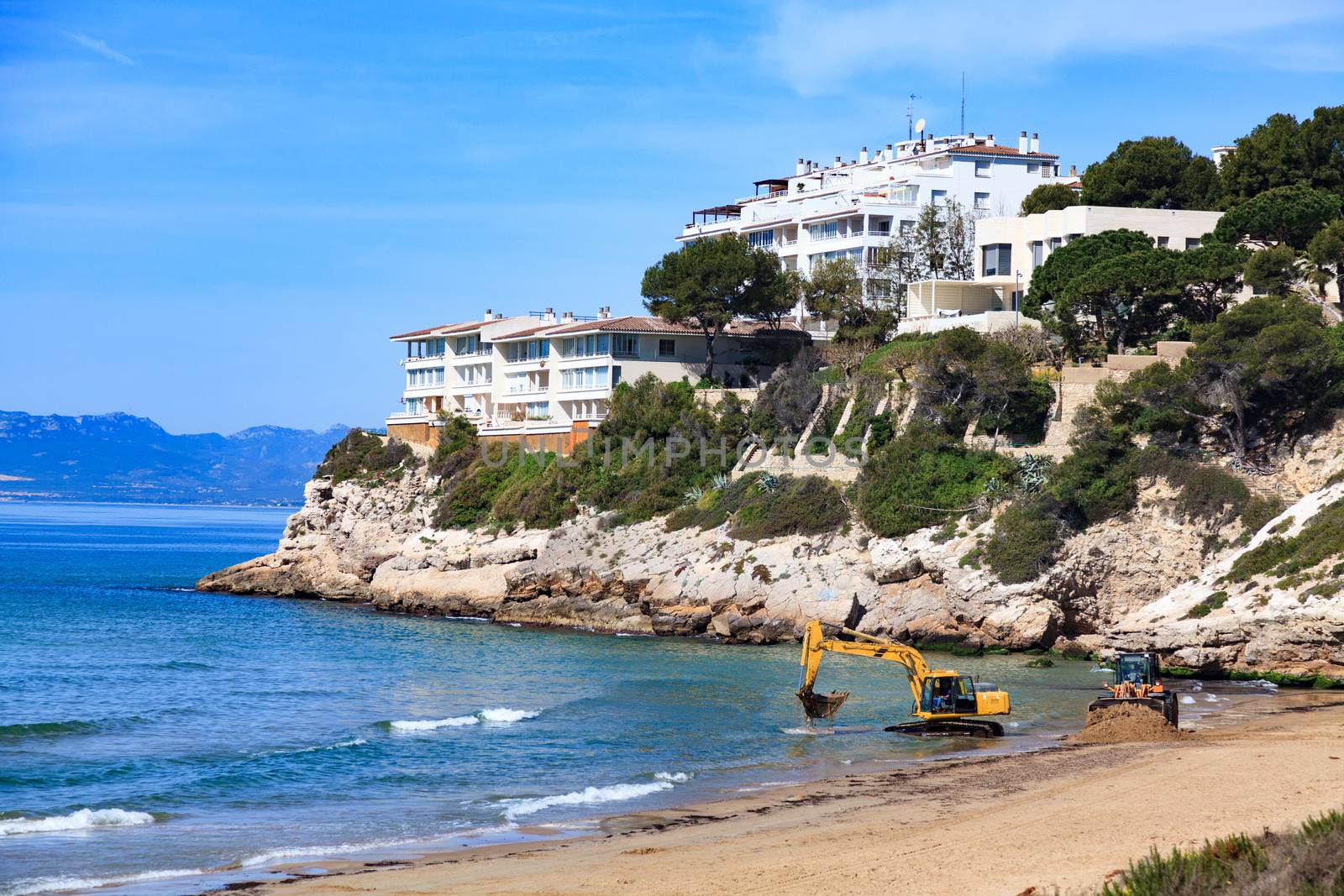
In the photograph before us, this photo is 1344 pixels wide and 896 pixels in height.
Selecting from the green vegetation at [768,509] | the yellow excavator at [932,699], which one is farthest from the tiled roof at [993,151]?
the yellow excavator at [932,699]

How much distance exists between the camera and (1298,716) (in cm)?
3428

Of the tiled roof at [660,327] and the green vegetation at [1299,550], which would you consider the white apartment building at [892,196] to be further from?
the green vegetation at [1299,550]

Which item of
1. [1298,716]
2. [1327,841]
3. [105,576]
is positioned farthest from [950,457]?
[105,576]

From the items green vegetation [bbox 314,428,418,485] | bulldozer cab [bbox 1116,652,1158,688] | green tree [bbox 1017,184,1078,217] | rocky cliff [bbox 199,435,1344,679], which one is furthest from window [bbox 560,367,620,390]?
bulldozer cab [bbox 1116,652,1158,688]

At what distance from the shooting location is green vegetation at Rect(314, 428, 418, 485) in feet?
266

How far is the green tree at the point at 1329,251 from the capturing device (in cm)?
5897

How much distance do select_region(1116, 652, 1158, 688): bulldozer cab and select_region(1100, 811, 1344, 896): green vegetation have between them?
17.4 m

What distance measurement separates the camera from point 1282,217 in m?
63.4

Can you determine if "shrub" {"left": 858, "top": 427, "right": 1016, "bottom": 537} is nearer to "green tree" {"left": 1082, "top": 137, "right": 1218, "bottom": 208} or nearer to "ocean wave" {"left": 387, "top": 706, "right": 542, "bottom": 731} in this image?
"green tree" {"left": 1082, "top": 137, "right": 1218, "bottom": 208}

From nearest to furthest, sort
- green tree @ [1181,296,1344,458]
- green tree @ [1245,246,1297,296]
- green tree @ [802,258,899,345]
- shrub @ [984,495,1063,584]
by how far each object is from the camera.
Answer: shrub @ [984,495,1063,584] → green tree @ [1181,296,1344,458] → green tree @ [1245,246,1297,296] → green tree @ [802,258,899,345]

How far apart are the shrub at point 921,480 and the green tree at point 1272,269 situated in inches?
490

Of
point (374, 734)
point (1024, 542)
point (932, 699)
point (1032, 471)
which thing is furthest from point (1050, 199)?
point (374, 734)

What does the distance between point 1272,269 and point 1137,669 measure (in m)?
29.7

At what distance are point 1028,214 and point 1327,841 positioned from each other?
61.6 metres
